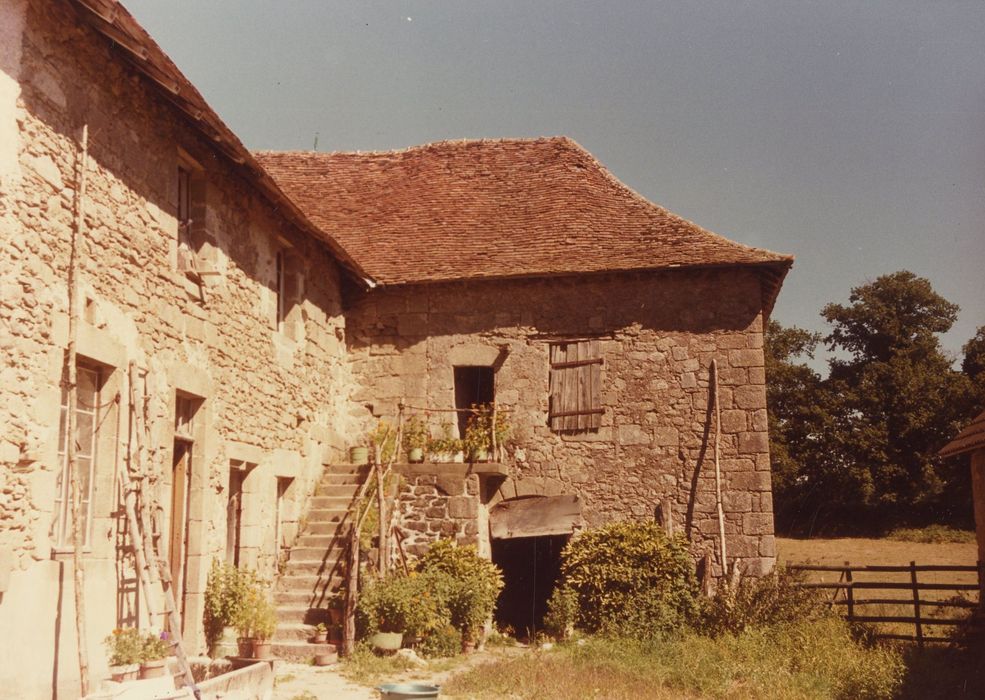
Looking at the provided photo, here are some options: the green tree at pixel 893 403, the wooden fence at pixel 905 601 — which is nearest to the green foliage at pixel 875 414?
the green tree at pixel 893 403

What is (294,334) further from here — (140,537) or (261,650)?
(140,537)

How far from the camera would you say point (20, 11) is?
659 centimetres

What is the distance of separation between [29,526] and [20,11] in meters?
3.75

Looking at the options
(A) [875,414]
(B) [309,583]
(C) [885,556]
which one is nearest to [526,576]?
(B) [309,583]

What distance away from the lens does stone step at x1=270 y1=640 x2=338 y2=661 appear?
10414 millimetres

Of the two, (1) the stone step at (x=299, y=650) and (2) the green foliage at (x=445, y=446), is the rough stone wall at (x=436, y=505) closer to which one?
(2) the green foliage at (x=445, y=446)

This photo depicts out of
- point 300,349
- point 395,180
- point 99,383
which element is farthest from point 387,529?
point 395,180

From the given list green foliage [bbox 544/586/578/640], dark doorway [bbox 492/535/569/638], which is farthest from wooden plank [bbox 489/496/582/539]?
dark doorway [bbox 492/535/569/638]

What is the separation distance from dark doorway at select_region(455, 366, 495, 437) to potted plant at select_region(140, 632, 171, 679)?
669cm

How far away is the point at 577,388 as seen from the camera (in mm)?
13742

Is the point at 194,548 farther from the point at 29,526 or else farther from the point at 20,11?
the point at 20,11

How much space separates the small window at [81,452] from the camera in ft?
23.3

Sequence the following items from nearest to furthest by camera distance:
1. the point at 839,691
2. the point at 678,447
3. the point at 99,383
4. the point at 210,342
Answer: the point at 99,383 < the point at 839,691 < the point at 210,342 < the point at 678,447

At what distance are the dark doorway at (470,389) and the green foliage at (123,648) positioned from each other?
7.07 meters
